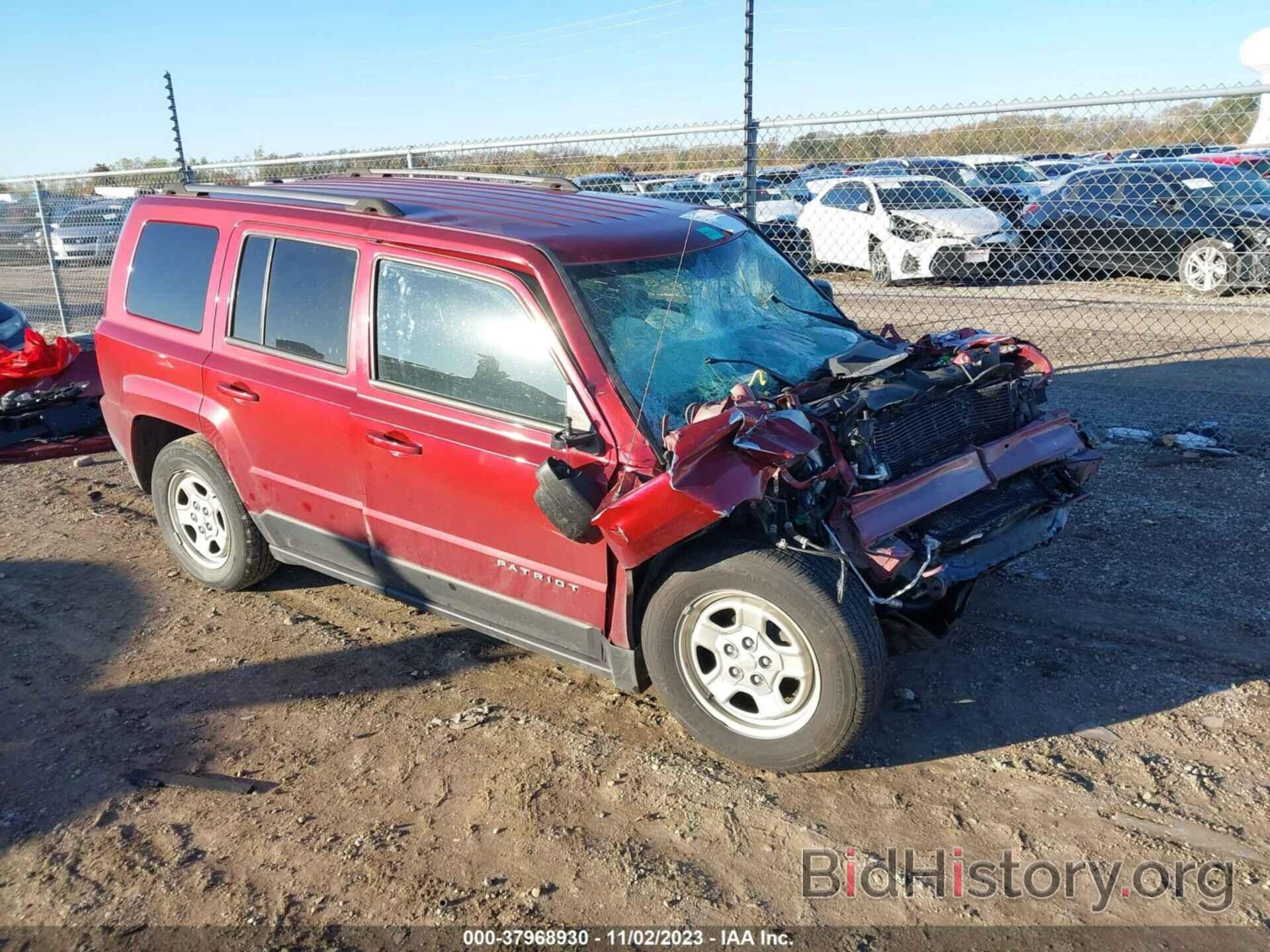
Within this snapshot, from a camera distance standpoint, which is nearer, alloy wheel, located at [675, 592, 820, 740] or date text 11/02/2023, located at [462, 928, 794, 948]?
date text 11/02/2023, located at [462, 928, 794, 948]

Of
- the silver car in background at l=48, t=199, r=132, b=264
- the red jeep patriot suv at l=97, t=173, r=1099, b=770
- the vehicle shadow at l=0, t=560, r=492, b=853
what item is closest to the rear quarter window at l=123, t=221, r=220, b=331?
the red jeep patriot suv at l=97, t=173, r=1099, b=770

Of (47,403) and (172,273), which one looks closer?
(172,273)

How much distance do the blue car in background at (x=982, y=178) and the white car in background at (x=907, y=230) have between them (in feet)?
0.93

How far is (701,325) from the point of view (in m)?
3.90

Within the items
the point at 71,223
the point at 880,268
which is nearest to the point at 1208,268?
the point at 880,268

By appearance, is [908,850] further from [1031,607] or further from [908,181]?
[908,181]

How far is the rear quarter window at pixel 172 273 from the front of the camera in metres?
4.66

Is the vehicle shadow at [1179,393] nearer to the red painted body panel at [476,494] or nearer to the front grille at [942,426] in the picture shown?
the front grille at [942,426]

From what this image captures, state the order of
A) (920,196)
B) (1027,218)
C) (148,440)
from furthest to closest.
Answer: (920,196) → (1027,218) → (148,440)

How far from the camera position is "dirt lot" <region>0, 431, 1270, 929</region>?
289 centimetres

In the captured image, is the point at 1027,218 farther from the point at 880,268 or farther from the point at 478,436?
the point at 478,436

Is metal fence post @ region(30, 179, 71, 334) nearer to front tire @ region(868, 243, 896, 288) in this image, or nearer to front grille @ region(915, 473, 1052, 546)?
front tire @ region(868, 243, 896, 288)

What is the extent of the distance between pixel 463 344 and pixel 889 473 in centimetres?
170

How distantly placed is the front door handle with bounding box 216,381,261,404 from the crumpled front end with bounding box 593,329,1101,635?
200 centimetres
